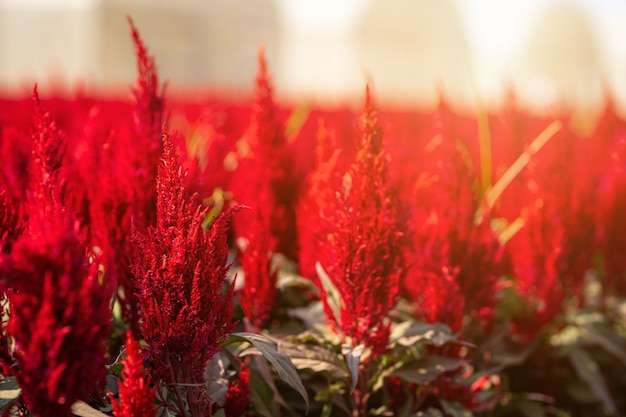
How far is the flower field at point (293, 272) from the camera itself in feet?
3.77

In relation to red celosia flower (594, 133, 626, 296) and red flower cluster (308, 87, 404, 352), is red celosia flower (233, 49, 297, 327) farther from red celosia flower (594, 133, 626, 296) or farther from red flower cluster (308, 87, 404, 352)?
red celosia flower (594, 133, 626, 296)

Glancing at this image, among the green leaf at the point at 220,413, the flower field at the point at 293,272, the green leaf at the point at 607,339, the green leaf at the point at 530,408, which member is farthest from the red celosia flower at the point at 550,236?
the green leaf at the point at 220,413

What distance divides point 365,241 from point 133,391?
0.67 m

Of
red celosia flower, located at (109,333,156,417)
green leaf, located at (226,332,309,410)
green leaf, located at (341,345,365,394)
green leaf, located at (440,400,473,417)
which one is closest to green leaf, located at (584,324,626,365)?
green leaf, located at (440,400,473,417)

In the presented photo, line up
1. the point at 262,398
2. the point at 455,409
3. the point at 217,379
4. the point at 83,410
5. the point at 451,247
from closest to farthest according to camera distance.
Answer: the point at 83,410 → the point at 217,379 → the point at 262,398 → the point at 455,409 → the point at 451,247

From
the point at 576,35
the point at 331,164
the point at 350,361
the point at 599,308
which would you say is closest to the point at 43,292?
the point at 350,361

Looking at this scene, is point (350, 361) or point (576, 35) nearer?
point (350, 361)

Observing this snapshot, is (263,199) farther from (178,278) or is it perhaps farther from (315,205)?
(178,278)

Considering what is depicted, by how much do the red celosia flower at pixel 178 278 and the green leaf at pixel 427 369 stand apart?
2.33 ft

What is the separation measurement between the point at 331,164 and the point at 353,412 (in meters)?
0.70

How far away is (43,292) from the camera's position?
106cm

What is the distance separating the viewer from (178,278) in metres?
1.23

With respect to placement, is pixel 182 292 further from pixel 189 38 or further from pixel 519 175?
pixel 189 38

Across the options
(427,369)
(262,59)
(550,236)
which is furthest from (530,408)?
(262,59)
